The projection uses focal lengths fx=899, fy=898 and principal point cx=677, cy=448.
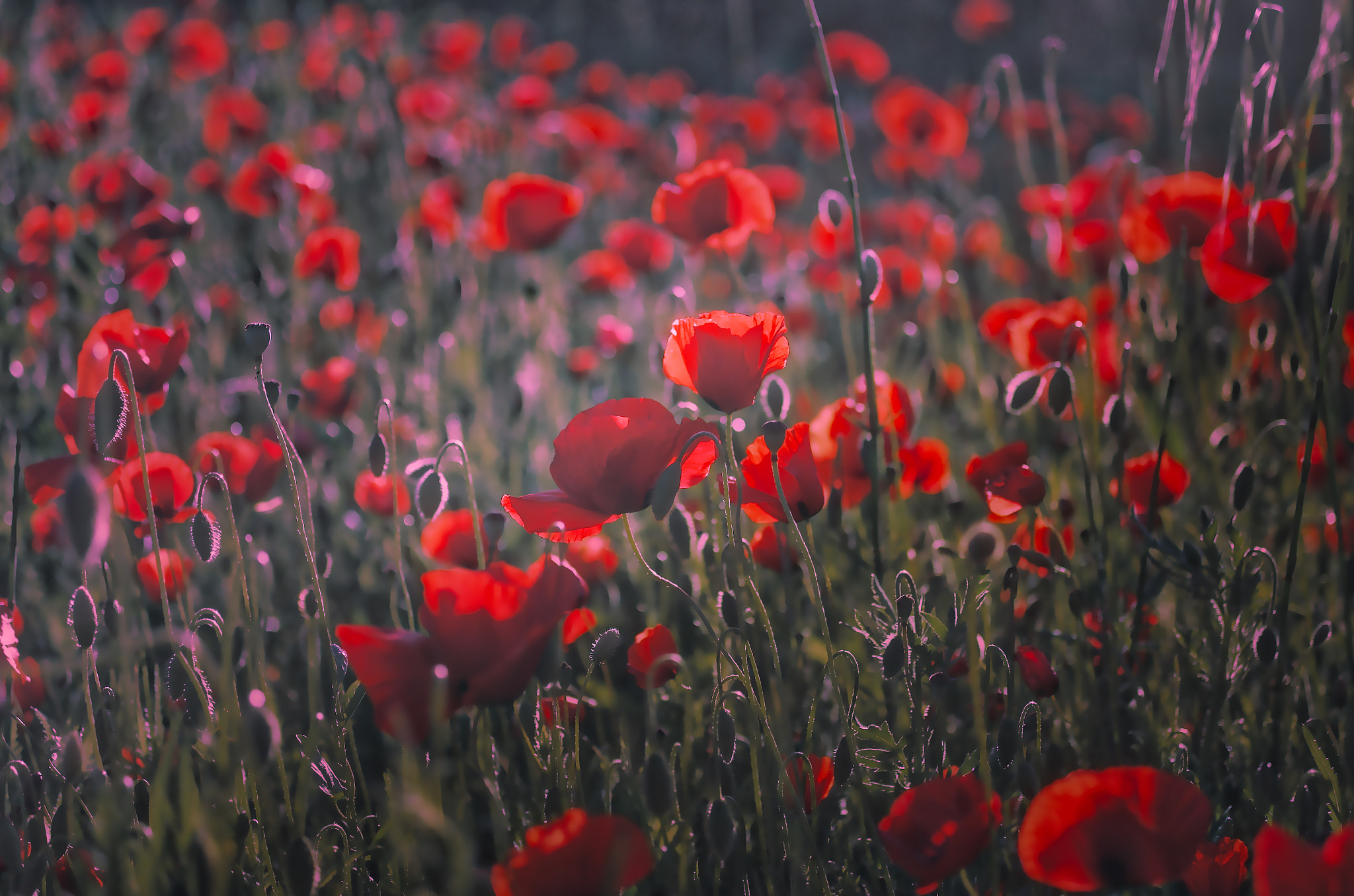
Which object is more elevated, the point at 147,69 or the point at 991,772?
the point at 147,69

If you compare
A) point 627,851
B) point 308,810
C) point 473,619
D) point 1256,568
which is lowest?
point 308,810

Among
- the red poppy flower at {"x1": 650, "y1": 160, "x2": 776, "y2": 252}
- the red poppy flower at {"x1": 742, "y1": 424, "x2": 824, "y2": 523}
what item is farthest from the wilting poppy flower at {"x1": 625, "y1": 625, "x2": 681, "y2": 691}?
the red poppy flower at {"x1": 650, "y1": 160, "x2": 776, "y2": 252}

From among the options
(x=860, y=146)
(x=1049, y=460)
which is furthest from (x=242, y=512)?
(x=860, y=146)

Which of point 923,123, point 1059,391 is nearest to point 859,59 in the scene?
point 923,123

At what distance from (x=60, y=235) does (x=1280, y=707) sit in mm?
2567

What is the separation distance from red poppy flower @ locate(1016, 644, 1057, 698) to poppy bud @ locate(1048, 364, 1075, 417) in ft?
1.00

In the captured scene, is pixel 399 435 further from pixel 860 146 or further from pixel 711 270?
pixel 860 146

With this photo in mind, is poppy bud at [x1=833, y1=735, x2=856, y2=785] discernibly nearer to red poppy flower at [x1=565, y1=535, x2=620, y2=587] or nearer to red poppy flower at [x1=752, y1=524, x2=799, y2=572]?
red poppy flower at [x1=752, y1=524, x2=799, y2=572]

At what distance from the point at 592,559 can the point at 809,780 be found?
0.54 metres

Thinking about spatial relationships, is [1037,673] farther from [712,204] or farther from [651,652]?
[712,204]

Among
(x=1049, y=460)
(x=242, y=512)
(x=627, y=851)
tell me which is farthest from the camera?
(x=1049, y=460)

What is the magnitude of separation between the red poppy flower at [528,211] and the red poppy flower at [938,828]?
1515mm

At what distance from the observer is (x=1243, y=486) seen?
114cm

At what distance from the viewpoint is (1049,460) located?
1.72 m
